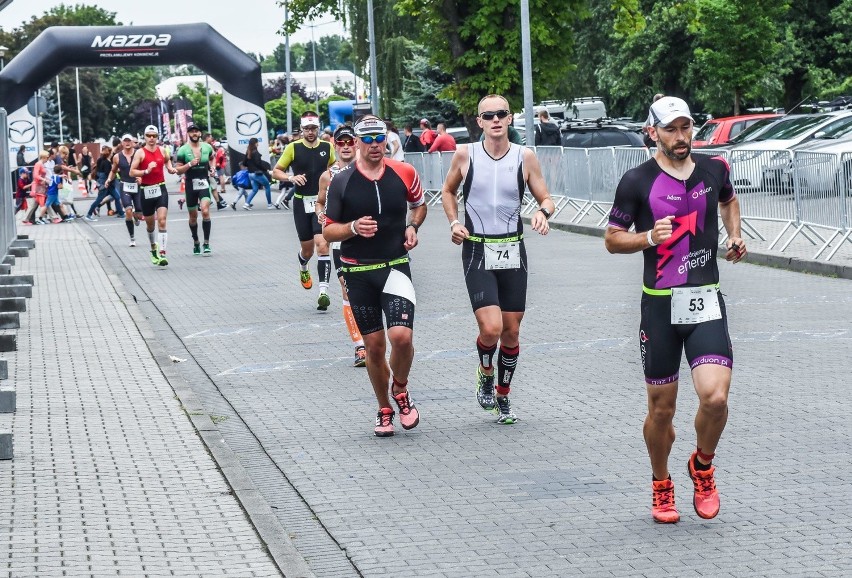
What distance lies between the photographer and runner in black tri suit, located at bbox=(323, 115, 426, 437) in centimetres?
881

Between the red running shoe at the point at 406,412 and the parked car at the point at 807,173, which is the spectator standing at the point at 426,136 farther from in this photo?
the red running shoe at the point at 406,412

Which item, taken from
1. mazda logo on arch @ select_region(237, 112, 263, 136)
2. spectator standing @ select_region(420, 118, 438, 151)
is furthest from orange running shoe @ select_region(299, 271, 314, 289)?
mazda logo on arch @ select_region(237, 112, 263, 136)

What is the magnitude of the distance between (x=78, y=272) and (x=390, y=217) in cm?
1229

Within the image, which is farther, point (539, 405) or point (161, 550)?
point (539, 405)

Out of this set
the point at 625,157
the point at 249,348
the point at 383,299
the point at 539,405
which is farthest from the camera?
the point at 625,157

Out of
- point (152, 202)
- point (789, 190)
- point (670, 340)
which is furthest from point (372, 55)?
point (670, 340)

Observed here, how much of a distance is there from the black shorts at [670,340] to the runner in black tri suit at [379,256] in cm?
249

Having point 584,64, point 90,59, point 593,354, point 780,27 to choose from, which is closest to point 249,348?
point 593,354

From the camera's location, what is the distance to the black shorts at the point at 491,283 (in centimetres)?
889

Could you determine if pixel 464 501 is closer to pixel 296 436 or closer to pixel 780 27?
pixel 296 436

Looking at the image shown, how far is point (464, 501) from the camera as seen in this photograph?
23.4 ft

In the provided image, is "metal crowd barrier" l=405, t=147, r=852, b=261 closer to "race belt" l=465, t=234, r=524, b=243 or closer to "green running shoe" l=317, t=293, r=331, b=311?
"green running shoe" l=317, t=293, r=331, b=311

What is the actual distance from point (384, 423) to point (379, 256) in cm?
96

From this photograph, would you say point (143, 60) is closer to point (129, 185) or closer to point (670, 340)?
point (129, 185)
